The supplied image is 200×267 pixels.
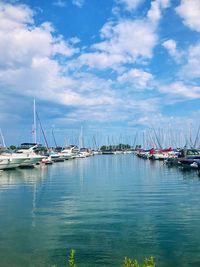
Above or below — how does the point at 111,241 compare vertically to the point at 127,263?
below

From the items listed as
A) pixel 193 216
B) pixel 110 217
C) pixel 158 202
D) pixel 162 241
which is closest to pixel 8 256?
pixel 162 241

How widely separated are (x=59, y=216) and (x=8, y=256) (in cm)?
1013

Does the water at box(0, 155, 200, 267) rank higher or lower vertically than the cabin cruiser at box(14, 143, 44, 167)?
lower

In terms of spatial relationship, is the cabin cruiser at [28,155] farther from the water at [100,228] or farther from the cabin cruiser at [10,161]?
the water at [100,228]

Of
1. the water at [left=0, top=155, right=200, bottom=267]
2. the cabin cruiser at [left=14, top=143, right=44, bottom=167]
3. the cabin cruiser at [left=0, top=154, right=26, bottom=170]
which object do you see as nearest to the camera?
the water at [left=0, top=155, right=200, bottom=267]

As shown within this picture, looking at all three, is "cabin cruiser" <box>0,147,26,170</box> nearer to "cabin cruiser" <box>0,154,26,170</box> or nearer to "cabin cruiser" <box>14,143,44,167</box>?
"cabin cruiser" <box>0,154,26,170</box>

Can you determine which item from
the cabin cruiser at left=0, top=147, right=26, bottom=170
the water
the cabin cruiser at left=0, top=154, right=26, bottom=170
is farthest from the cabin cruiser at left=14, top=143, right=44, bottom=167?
the water

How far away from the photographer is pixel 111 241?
21281 millimetres

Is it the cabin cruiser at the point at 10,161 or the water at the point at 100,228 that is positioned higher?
Result: the cabin cruiser at the point at 10,161

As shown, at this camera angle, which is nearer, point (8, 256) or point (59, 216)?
point (8, 256)

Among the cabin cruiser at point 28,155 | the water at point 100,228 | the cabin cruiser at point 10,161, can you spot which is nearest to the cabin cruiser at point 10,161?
the cabin cruiser at point 10,161

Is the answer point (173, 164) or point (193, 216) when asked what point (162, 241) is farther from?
point (173, 164)

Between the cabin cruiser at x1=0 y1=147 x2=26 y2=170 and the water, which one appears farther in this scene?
the cabin cruiser at x1=0 y1=147 x2=26 y2=170

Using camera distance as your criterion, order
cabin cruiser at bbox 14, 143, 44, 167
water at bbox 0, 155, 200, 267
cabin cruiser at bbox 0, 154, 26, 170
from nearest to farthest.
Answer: water at bbox 0, 155, 200, 267
cabin cruiser at bbox 0, 154, 26, 170
cabin cruiser at bbox 14, 143, 44, 167
